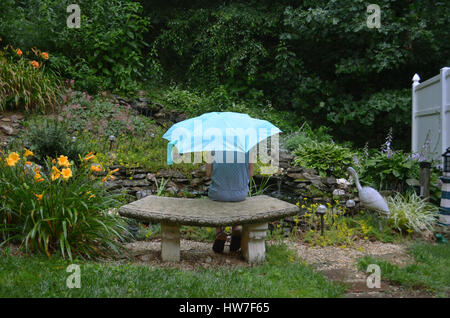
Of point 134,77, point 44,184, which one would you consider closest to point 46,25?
point 134,77

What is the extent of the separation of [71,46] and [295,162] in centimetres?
588

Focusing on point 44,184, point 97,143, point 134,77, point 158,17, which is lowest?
point 44,184

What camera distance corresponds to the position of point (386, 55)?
8.91 m

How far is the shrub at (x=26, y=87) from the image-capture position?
289 inches

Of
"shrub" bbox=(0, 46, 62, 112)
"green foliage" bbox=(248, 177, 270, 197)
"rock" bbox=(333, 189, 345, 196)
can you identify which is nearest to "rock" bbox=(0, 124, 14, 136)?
"shrub" bbox=(0, 46, 62, 112)

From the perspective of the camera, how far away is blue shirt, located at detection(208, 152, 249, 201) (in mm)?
4082

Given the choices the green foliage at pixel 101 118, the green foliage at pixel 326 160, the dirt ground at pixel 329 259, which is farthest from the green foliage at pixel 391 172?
the green foliage at pixel 101 118

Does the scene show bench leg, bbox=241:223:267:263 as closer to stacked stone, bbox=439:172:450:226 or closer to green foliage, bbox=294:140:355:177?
green foliage, bbox=294:140:355:177

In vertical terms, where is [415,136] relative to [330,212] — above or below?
above

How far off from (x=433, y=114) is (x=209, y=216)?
5.20 metres

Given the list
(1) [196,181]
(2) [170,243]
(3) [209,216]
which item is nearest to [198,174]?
(1) [196,181]

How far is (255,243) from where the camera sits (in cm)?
395

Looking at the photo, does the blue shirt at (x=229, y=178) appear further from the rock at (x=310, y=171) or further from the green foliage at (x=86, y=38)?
the green foliage at (x=86, y=38)
